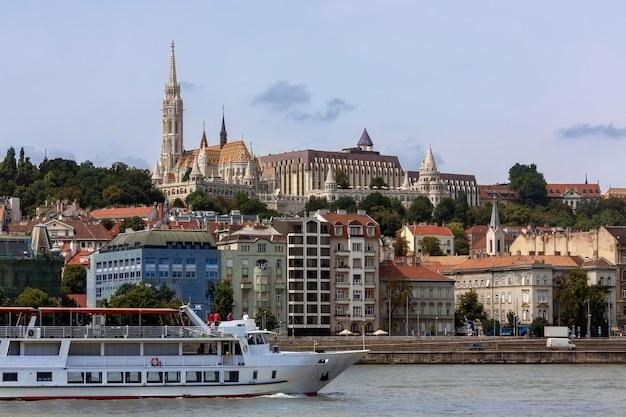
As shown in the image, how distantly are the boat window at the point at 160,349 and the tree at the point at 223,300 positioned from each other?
158 ft

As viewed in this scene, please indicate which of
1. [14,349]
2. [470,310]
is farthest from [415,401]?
[470,310]

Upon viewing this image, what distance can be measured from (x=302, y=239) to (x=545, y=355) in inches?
1132

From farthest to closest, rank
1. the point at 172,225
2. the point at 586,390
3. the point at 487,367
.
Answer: the point at 172,225, the point at 487,367, the point at 586,390

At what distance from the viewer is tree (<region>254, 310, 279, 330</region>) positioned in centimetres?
11238

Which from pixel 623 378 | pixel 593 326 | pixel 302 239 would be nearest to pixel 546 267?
pixel 593 326

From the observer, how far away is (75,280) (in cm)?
13438

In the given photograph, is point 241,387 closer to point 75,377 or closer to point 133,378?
point 133,378

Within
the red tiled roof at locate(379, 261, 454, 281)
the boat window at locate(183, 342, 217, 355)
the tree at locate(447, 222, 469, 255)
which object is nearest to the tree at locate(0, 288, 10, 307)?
the red tiled roof at locate(379, 261, 454, 281)

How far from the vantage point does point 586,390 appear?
7125 centimetres

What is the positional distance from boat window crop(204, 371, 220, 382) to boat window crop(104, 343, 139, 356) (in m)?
2.60

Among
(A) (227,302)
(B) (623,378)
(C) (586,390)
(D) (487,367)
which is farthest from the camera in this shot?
(A) (227,302)

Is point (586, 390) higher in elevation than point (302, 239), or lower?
lower

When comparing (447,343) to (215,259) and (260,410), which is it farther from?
(260,410)

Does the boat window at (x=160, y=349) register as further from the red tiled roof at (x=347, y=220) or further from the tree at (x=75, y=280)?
the tree at (x=75, y=280)
